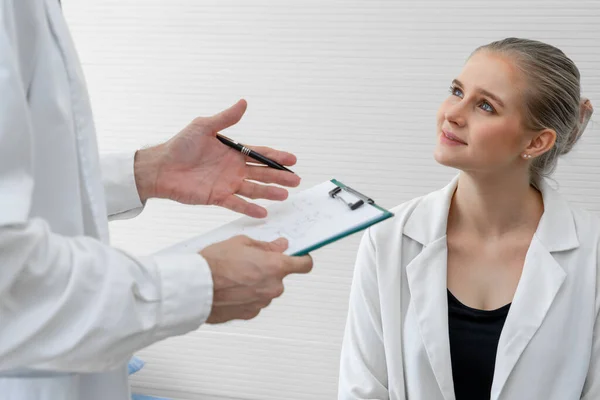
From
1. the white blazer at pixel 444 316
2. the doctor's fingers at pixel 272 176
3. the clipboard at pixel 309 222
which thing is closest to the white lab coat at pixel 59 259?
the clipboard at pixel 309 222

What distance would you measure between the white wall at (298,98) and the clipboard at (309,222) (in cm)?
130

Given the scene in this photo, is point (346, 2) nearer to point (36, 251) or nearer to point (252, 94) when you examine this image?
point (252, 94)

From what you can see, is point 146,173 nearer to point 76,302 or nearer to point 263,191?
point 263,191

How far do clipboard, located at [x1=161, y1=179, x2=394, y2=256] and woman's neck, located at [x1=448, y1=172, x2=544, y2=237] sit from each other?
0.52m

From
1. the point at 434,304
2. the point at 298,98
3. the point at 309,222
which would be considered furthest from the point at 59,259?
the point at 298,98

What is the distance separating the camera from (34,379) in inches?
40.1

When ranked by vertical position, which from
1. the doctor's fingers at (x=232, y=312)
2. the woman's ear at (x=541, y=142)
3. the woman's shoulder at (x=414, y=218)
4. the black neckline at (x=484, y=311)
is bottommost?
the black neckline at (x=484, y=311)

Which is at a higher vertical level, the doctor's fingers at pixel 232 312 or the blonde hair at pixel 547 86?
the blonde hair at pixel 547 86

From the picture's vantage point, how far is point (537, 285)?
1.72 m

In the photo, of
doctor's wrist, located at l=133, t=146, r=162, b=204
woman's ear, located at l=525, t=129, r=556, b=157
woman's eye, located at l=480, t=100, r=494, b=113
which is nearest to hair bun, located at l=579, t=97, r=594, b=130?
woman's ear, located at l=525, t=129, r=556, b=157

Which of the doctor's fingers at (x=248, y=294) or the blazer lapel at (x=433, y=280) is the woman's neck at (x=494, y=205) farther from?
the doctor's fingers at (x=248, y=294)

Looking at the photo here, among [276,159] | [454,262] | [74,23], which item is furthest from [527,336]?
[74,23]

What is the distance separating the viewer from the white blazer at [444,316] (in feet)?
5.54

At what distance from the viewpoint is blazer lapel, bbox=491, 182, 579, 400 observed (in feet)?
5.50
